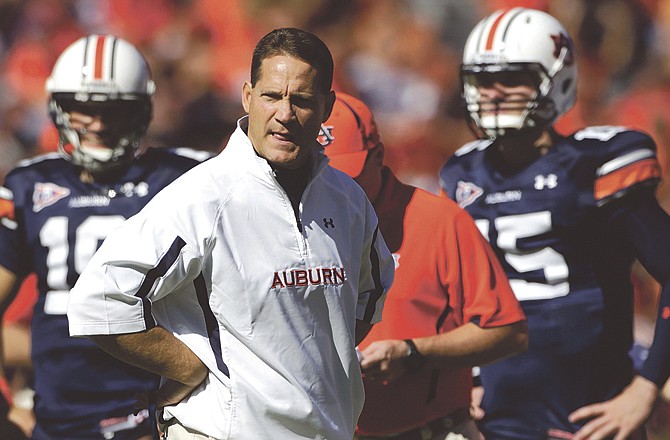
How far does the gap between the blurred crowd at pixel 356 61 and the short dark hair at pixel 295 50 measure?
6430 millimetres

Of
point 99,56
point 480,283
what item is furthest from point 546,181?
point 99,56

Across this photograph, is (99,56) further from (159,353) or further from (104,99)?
(159,353)

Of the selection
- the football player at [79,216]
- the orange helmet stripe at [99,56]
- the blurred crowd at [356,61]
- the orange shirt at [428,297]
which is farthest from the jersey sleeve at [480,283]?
the blurred crowd at [356,61]

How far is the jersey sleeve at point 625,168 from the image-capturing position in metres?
4.64

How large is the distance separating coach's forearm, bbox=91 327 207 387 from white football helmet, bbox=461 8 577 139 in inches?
88.8

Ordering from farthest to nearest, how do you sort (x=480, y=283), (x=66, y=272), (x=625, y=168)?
1. (x=66, y=272)
2. (x=625, y=168)
3. (x=480, y=283)

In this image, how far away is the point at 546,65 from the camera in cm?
509

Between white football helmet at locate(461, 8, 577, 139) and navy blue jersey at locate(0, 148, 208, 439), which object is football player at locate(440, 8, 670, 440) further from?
navy blue jersey at locate(0, 148, 208, 439)

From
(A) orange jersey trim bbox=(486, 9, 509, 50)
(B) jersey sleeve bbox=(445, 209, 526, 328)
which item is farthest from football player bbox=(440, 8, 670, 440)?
(B) jersey sleeve bbox=(445, 209, 526, 328)

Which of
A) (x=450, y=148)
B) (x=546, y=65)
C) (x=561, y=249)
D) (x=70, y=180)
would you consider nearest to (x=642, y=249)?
(x=561, y=249)

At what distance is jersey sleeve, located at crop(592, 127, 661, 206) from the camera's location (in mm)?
4645

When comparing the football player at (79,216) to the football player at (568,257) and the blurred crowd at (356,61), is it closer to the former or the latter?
the football player at (568,257)

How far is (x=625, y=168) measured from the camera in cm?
468

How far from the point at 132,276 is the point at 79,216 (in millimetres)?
2035
